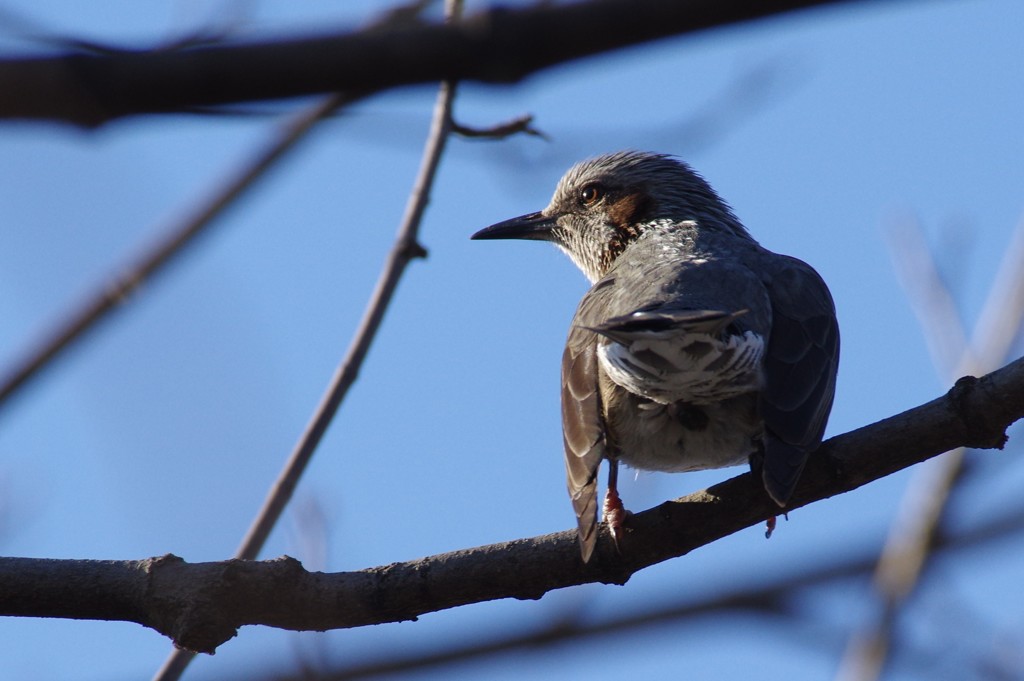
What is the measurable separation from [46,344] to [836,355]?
3671 millimetres

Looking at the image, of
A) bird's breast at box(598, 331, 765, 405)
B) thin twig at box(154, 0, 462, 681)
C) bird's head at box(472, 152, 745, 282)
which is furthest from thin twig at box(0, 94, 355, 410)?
bird's head at box(472, 152, 745, 282)

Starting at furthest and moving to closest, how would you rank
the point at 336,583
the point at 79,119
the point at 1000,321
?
the point at 1000,321, the point at 336,583, the point at 79,119

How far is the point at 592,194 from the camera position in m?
8.27

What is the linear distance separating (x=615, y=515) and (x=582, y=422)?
61cm

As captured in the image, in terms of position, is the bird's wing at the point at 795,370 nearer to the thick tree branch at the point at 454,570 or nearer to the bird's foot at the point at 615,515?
the thick tree branch at the point at 454,570

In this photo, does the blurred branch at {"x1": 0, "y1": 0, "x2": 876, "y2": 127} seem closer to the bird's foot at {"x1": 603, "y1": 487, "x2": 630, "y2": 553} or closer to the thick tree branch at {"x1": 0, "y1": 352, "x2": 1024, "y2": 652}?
the thick tree branch at {"x1": 0, "y1": 352, "x2": 1024, "y2": 652}

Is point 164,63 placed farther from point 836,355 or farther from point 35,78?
point 836,355

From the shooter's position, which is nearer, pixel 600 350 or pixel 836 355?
pixel 600 350

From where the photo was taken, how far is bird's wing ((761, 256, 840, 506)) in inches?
178

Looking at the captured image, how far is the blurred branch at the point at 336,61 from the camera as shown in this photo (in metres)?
1.48

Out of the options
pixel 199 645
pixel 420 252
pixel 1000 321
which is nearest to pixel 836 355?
pixel 1000 321

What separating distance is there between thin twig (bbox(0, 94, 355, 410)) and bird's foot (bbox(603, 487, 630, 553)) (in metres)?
1.90

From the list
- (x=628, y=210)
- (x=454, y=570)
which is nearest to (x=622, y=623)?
(x=454, y=570)

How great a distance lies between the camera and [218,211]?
177 inches
